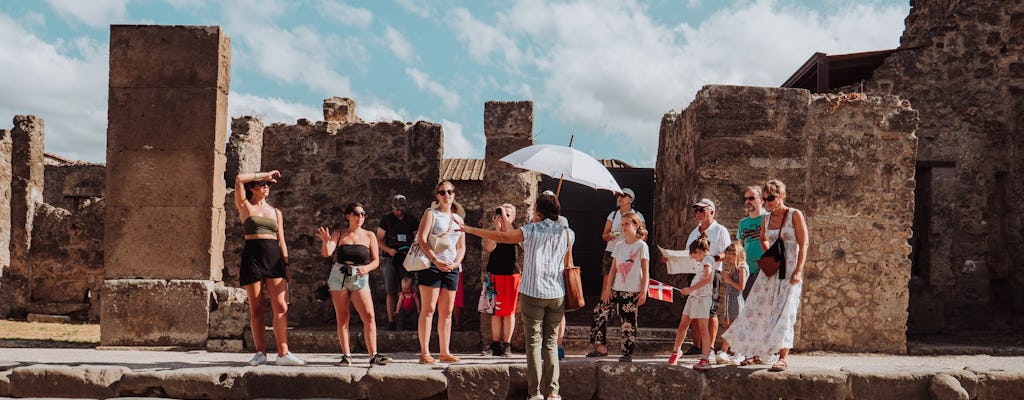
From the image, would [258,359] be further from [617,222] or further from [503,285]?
[617,222]

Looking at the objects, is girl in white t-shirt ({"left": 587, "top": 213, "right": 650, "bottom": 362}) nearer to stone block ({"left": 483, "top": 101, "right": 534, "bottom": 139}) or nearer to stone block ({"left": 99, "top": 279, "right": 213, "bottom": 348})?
stone block ({"left": 483, "top": 101, "right": 534, "bottom": 139})

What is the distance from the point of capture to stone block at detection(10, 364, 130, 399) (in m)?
6.34

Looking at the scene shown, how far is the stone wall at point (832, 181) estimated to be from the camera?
8.50m

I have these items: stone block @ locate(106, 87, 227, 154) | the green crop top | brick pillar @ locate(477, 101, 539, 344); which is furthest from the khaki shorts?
stone block @ locate(106, 87, 227, 154)

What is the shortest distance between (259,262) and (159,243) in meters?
2.24

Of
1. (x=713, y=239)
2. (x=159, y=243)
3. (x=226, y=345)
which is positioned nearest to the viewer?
(x=713, y=239)

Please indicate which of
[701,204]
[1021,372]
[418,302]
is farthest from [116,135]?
[1021,372]

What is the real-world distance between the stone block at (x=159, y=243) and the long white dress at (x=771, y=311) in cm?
524

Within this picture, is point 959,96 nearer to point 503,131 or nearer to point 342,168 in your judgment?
point 503,131

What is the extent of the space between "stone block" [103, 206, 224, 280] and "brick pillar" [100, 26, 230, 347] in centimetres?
1

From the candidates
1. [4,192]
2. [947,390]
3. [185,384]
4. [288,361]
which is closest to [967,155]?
[947,390]

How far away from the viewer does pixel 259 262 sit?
688 centimetres

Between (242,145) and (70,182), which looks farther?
(70,182)

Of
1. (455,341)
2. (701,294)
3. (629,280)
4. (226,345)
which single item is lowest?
(226,345)
